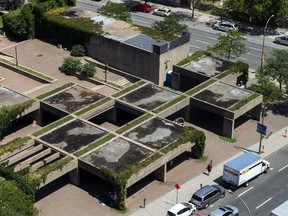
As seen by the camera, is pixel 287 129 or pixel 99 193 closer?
pixel 99 193

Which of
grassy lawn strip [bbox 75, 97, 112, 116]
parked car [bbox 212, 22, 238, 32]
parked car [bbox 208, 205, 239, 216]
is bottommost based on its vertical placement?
parked car [bbox 208, 205, 239, 216]

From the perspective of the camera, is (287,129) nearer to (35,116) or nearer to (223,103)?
(223,103)

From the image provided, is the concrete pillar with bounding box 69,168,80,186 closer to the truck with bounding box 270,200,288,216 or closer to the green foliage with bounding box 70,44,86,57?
the truck with bounding box 270,200,288,216

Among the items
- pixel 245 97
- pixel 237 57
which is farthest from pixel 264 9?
pixel 245 97

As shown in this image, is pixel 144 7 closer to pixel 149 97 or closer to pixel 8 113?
pixel 149 97

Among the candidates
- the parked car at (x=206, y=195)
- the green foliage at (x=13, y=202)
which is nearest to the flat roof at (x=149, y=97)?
the parked car at (x=206, y=195)

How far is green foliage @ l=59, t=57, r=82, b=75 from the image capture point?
295 ft

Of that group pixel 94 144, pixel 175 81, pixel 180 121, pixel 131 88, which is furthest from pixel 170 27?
pixel 94 144

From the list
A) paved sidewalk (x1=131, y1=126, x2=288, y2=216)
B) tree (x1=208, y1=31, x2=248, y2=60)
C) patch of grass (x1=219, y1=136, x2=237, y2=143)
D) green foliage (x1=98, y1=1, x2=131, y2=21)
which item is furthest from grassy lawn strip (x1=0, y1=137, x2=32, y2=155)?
green foliage (x1=98, y1=1, x2=131, y2=21)

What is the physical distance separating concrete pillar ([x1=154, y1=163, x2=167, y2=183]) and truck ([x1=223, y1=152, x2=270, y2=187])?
21.6ft

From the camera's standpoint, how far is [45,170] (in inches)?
2463

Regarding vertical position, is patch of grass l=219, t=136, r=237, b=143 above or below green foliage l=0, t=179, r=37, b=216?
below

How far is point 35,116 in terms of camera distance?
78.8m

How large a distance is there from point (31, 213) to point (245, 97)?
33983 mm
